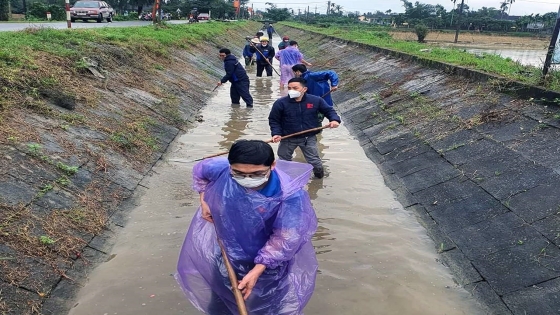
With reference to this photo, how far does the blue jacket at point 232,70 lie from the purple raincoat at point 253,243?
853 cm

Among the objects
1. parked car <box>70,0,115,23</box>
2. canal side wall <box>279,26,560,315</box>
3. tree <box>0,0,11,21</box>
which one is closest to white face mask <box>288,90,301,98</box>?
canal side wall <box>279,26,560,315</box>

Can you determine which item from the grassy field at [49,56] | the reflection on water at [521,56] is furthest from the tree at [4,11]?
the reflection on water at [521,56]

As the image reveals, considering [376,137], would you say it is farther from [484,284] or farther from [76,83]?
[76,83]

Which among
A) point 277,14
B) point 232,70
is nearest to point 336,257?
point 232,70

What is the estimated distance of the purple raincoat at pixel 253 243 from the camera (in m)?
2.38

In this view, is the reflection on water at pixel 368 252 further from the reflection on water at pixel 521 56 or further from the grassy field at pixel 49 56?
the reflection on water at pixel 521 56

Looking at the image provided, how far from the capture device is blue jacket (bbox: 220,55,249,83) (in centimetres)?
1104

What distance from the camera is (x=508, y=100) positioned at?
25.0 feet

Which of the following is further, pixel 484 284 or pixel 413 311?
pixel 484 284

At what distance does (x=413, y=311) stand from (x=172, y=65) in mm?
12032

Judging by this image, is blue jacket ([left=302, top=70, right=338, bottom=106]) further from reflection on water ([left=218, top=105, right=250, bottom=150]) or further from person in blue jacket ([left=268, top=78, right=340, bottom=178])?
person in blue jacket ([left=268, top=78, right=340, bottom=178])

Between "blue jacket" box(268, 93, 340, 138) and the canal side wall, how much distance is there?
173 centimetres

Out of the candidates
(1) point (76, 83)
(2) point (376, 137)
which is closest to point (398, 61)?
(2) point (376, 137)

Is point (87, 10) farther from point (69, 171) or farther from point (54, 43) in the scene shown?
point (69, 171)
